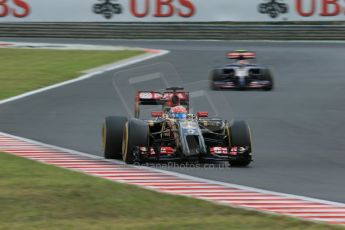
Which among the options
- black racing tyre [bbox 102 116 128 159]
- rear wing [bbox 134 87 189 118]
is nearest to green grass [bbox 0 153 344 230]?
black racing tyre [bbox 102 116 128 159]

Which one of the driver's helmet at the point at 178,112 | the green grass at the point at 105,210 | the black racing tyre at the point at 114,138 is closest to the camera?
the green grass at the point at 105,210

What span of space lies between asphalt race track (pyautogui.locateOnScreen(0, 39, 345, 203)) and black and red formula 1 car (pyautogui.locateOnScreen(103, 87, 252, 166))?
26cm

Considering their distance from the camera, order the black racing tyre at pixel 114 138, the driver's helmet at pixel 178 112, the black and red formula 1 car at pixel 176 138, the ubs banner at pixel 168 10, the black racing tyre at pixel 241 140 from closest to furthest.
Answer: the black and red formula 1 car at pixel 176 138, the black racing tyre at pixel 241 140, the driver's helmet at pixel 178 112, the black racing tyre at pixel 114 138, the ubs banner at pixel 168 10

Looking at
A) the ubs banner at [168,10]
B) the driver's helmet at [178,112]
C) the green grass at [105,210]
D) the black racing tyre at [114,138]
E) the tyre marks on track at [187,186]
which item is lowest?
the tyre marks on track at [187,186]

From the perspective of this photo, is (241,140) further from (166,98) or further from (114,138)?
(114,138)

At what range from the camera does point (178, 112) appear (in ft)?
46.6

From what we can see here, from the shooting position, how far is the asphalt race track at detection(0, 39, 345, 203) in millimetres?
13156

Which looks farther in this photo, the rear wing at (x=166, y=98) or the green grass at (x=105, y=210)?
the rear wing at (x=166, y=98)

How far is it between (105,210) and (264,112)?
11335 millimetres

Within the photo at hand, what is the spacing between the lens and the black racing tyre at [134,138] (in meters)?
13.6

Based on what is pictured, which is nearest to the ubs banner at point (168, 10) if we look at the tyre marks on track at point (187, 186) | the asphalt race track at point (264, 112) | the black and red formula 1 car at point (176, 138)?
the asphalt race track at point (264, 112)

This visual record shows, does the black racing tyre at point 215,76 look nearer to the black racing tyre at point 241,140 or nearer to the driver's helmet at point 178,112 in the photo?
the driver's helmet at point 178,112

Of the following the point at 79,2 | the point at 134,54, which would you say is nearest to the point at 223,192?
the point at 134,54

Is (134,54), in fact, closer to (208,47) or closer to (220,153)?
(208,47)
